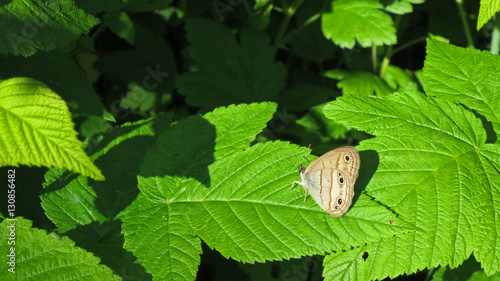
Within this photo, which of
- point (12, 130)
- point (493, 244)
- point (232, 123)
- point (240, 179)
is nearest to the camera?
point (12, 130)

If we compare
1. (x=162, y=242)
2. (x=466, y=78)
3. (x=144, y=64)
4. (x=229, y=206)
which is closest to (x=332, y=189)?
(x=229, y=206)

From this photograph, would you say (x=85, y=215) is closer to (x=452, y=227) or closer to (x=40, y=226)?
(x=40, y=226)

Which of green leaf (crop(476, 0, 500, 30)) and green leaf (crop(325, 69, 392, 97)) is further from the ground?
green leaf (crop(476, 0, 500, 30))

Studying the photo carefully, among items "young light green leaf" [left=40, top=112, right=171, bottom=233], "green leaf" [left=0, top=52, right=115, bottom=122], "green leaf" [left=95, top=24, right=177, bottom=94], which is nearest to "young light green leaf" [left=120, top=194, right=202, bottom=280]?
"young light green leaf" [left=40, top=112, right=171, bottom=233]

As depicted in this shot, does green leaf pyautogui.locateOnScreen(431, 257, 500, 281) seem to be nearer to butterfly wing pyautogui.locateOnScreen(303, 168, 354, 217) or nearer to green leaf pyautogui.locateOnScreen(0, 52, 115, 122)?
butterfly wing pyautogui.locateOnScreen(303, 168, 354, 217)

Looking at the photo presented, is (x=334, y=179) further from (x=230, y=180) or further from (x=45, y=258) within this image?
(x=45, y=258)

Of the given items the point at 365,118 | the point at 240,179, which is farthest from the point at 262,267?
the point at 365,118

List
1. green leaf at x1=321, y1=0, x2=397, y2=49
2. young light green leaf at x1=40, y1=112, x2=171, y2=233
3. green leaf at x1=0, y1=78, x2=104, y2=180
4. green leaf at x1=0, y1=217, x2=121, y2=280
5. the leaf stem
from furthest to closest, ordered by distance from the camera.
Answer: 1. the leaf stem
2. green leaf at x1=321, y1=0, x2=397, y2=49
3. young light green leaf at x1=40, y1=112, x2=171, y2=233
4. green leaf at x1=0, y1=217, x2=121, y2=280
5. green leaf at x1=0, y1=78, x2=104, y2=180
